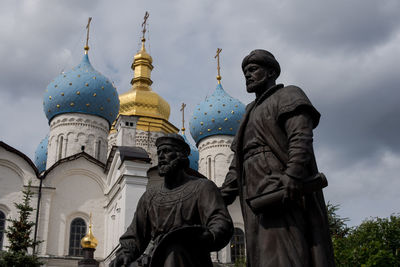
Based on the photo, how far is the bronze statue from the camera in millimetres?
4098

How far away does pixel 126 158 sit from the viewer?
21.7 meters

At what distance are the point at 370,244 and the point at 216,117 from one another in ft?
47.7

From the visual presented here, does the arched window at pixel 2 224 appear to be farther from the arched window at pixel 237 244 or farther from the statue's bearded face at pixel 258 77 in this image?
the statue's bearded face at pixel 258 77

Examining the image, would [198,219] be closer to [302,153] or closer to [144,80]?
[302,153]

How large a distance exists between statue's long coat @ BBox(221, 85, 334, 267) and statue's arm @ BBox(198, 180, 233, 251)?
0.56 ft

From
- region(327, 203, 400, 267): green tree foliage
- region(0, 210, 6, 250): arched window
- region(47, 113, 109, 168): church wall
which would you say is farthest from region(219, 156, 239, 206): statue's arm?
region(47, 113, 109, 168): church wall

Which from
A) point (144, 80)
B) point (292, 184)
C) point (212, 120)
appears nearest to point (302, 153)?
point (292, 184)

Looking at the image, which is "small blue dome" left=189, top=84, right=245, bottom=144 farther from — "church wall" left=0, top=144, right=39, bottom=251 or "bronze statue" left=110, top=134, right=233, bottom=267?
"bronze statue" left=110, top=134, right=233, bottom=267

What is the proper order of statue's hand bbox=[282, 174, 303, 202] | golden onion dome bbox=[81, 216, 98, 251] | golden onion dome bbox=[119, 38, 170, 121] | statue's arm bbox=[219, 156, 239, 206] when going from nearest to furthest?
statue's hand bbox=[282, 174, 303, 202] → statue's arm bbox=[219, 156, 239, 206] → golden onion dome bbox=[81, 216, 98, 251] → golden onion dome bbox=[119, 38, 170, 121]

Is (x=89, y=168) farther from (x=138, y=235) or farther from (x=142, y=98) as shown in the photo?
(x=138, y=235)

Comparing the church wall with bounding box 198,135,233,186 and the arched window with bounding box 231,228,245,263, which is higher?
the church wall with bounding box 198,135,233,186

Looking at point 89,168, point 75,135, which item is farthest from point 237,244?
point 75,135

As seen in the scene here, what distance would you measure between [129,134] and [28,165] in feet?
23.8

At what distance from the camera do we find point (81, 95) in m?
27.8
